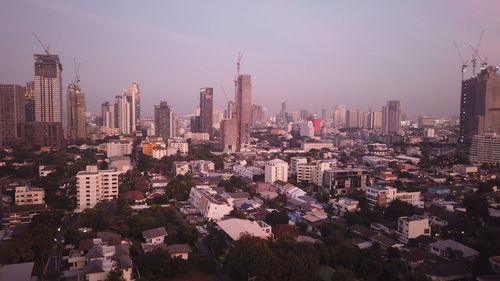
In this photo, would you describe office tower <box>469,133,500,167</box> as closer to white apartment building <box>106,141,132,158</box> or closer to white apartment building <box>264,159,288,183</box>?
white apartment building <box>264,159,288,183</box>

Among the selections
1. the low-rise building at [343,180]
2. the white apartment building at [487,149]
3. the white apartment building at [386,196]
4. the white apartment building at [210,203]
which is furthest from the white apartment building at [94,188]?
the white apartment building at [487,149]

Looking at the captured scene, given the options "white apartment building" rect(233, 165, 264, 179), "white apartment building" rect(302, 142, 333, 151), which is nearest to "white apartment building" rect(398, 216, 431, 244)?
"white apartment building" rect(233, 165, 264, 179)

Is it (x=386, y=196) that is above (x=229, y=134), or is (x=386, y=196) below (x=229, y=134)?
below

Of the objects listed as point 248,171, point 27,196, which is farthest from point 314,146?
point 27,196

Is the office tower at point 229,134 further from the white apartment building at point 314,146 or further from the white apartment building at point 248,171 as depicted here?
the white apartment building at point 248,171

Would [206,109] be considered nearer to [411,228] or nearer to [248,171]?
[248,171]

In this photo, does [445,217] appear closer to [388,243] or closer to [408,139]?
[388,243]
